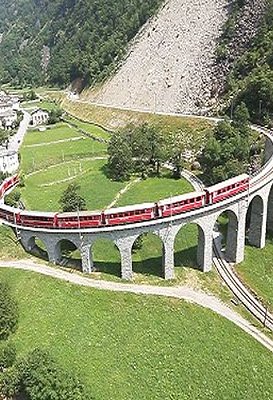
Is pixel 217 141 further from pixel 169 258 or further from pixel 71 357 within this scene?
pixel 71 357

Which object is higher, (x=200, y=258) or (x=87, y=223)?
(x=87, y=223)

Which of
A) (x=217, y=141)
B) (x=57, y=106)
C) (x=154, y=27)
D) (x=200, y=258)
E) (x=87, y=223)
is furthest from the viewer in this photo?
(x=57, y=106)

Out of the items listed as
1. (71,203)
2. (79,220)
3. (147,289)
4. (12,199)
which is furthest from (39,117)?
(147,289)

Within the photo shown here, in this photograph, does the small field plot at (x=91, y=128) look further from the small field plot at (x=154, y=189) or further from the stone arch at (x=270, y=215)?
the stone arch at (x=270, y=215)

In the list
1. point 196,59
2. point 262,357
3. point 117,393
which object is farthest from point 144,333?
point 196,59

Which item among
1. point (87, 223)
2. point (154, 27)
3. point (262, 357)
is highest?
point (154, 27)

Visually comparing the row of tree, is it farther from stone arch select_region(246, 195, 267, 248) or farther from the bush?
the bush
